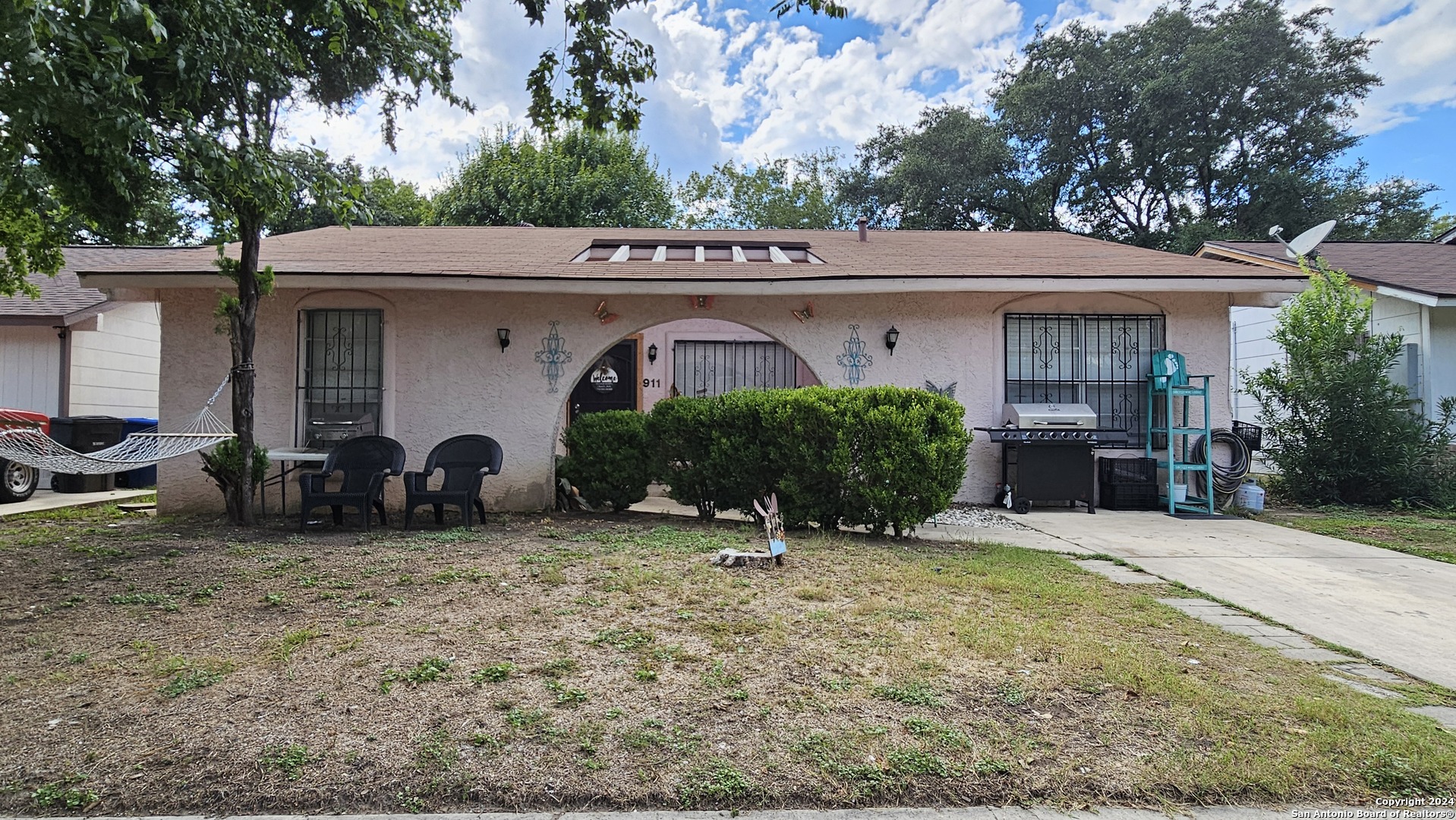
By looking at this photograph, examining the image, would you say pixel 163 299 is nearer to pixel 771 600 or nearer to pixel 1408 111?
pixel 771 600

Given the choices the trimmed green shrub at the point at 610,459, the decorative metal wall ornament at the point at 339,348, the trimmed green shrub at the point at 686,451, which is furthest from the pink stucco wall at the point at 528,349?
the trimmed green shrub at the point at 686,451

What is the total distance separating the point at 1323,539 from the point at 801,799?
681cm

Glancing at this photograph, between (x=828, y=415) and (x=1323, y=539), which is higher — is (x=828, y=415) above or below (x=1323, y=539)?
above

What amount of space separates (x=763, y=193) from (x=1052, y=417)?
22.5 m

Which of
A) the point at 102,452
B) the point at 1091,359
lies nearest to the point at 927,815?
the point at 102,452

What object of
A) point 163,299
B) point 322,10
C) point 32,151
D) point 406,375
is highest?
point 322,10

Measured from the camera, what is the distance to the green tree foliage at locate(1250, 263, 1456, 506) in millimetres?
8570

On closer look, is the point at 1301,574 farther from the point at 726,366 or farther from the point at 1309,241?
the point at 726,366

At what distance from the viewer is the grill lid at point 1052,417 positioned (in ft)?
27.6

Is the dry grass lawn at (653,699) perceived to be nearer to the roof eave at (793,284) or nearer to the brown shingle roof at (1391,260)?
the roof eave at (793,284)

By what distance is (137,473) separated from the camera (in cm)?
1155

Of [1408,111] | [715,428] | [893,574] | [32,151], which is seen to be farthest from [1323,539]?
[1408,111]

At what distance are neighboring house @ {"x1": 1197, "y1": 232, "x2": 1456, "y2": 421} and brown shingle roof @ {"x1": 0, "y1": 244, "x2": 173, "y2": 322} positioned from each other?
626 inches

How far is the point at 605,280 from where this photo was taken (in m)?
8.15
